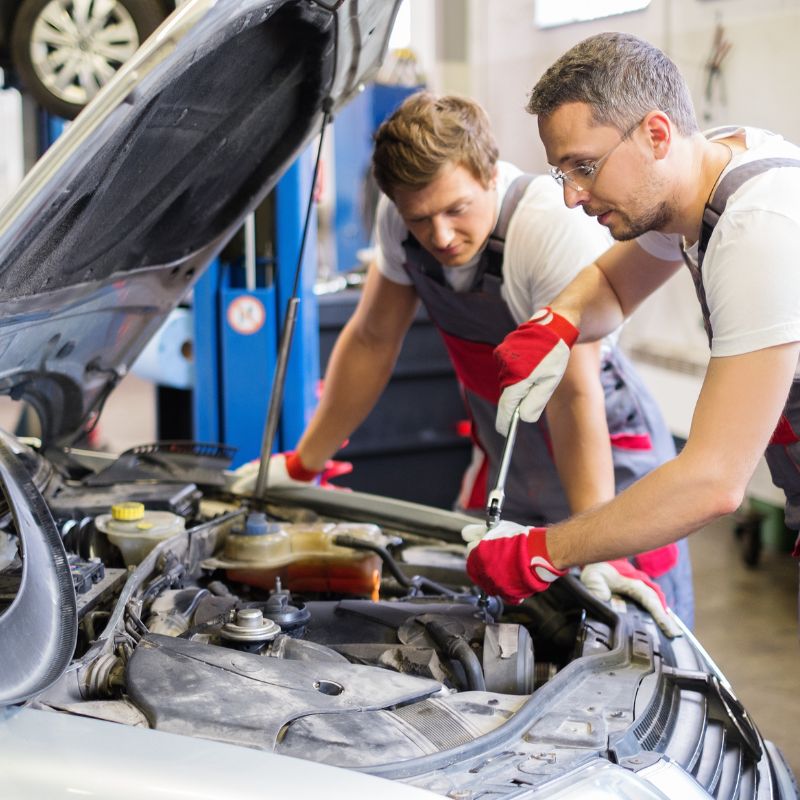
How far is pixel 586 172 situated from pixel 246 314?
2.00 metres

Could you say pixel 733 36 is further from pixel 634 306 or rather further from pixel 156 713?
pixel 156 713

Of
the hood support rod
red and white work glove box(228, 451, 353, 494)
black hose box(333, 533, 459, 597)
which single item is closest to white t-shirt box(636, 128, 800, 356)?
black hose box(333, 533, 459, 597)

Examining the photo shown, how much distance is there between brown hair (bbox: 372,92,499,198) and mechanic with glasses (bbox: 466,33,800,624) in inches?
16.4

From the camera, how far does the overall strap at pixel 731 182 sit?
5.06ft

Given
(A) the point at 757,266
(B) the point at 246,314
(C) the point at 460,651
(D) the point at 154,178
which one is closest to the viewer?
(A) the point at 757,266

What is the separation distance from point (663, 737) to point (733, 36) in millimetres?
3629

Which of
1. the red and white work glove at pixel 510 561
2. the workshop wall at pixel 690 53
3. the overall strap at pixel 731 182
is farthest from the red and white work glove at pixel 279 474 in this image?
the workshop wall at pixel 690 53

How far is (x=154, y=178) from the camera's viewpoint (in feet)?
5.56

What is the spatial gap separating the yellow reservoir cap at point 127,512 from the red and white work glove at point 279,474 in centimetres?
42

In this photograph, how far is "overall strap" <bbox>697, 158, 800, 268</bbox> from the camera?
1.54 metres

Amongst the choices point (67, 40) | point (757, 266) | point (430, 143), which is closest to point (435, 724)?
point (757, 266)

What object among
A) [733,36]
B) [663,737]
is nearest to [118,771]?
[663,737]

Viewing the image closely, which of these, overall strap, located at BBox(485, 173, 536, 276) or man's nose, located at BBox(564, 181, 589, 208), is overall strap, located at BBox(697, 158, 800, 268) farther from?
overall strap, located at BBox(485, 173, 536, 276)

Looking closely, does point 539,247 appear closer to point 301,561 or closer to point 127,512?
point 301,561
